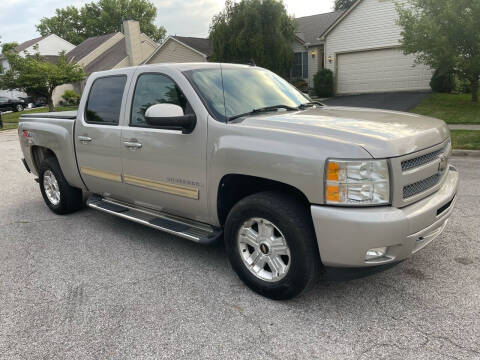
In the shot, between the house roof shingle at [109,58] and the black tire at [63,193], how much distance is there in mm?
35822

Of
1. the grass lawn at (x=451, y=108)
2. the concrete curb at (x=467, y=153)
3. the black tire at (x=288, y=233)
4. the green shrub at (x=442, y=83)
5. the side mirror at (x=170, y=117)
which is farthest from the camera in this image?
the green shrub at (x=442, y=83)

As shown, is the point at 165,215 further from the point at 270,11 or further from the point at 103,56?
the point at 103,56

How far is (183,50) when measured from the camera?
30672 millimetres

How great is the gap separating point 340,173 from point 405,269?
148 centimetres

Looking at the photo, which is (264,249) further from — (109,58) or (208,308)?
(109,58)

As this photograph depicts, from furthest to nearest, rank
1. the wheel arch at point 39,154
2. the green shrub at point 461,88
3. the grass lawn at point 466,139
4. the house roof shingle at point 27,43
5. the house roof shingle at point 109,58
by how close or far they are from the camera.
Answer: the house roof shingle at point 27,43 < the house roof shingle at point 109,58 < the green shrub at point 461,88 < the grass lawn at point 466,139 < the wheel arch at point 39,154

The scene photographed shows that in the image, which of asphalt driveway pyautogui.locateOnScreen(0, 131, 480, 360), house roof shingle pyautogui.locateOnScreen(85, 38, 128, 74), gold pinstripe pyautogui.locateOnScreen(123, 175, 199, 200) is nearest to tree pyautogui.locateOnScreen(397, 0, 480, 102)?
asphalt driveway pyautogui.locateOnScreen(0, 131, 480, 360)

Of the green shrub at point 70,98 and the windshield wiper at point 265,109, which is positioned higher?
the green shrub at point 70,98

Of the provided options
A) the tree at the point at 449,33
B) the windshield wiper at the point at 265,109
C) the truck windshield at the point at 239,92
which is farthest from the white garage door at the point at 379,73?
the windshield wiper at the point at 265,109

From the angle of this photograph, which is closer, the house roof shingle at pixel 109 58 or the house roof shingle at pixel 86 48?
the house roof shingle at pixel 109 58

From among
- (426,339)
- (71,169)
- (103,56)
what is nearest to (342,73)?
(71,169)

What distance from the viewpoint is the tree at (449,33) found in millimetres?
13008

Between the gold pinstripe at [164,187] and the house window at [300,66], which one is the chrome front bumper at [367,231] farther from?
the house window at [300,66]

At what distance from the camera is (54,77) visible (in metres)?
27.8
